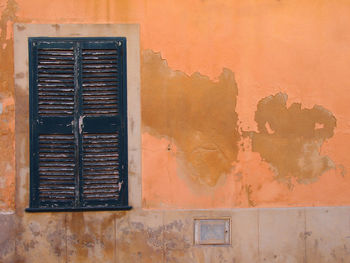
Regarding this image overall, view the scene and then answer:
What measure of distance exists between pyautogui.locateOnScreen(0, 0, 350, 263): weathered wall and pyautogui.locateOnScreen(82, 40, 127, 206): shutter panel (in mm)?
227

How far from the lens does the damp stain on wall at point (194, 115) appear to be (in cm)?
502

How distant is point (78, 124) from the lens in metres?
4.97

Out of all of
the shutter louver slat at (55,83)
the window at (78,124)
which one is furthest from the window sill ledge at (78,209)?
the shutter louver slat at (55,83)

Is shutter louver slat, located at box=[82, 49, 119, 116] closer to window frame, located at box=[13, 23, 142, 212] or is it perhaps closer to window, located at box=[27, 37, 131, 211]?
window, located at box=[27, 37, 131, 211]

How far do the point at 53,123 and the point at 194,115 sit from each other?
61.1 inches

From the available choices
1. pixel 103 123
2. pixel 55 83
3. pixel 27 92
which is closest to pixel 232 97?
pixel 103 123

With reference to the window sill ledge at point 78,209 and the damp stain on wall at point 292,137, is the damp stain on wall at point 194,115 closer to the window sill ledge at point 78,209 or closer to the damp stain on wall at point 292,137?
the damp stain on wall at point 292,137

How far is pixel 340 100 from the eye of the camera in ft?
16.9

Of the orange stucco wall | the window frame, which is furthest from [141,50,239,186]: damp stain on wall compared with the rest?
the window frame

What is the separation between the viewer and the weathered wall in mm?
4957

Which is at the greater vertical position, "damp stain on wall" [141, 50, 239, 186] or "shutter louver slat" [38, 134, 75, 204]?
"damp stain on wall" [141, 50, 239, 186]

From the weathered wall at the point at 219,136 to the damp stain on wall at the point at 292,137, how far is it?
0.04ft

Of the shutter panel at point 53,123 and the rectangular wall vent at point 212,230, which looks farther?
the rectangular wall vent at point 212,230

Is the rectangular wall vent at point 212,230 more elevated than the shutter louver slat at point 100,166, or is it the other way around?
the shutter louver slat at point 100,166
